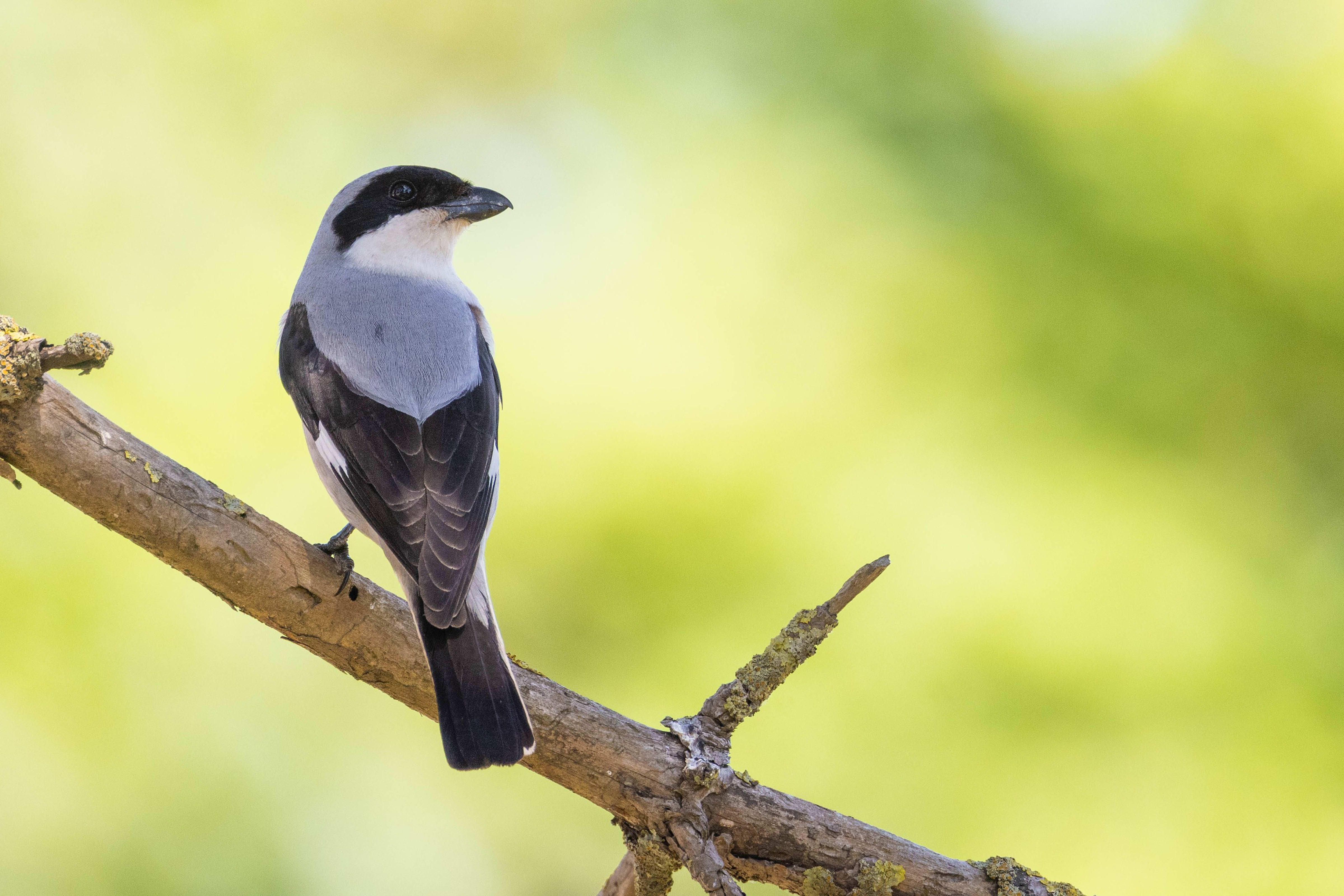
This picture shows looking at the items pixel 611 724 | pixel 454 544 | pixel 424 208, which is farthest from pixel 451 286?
pixel 611 724

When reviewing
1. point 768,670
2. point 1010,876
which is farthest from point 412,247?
point 1010,876

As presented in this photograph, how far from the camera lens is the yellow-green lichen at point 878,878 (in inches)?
83.1

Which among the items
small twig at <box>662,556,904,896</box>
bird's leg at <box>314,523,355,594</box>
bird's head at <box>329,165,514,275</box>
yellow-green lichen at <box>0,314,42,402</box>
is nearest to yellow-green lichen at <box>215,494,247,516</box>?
bird's leg at <box>314,523,355,594</box>

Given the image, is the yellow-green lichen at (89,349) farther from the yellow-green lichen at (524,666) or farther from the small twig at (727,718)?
the small twig at (727,718)

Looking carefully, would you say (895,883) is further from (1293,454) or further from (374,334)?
(1293,454)

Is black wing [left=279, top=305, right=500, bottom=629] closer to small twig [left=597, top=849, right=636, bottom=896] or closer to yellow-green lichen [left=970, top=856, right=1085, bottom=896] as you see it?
small twig [left=597, top=849, right=636, bottom=896]

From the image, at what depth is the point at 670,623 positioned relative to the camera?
3863 mm

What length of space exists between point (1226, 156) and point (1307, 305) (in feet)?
2.20

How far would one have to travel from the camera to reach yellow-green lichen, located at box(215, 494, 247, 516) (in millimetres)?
2055

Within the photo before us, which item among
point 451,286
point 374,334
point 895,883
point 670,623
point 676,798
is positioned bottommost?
point 676,798

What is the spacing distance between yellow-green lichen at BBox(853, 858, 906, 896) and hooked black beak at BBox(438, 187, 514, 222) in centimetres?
198

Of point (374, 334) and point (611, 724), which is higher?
point (374, 334)

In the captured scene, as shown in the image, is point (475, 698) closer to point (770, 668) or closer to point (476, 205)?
point (770, 668)

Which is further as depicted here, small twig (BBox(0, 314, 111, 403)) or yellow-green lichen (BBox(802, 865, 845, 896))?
yellow-green lichen (BBox(802, 865, 845, 896))
